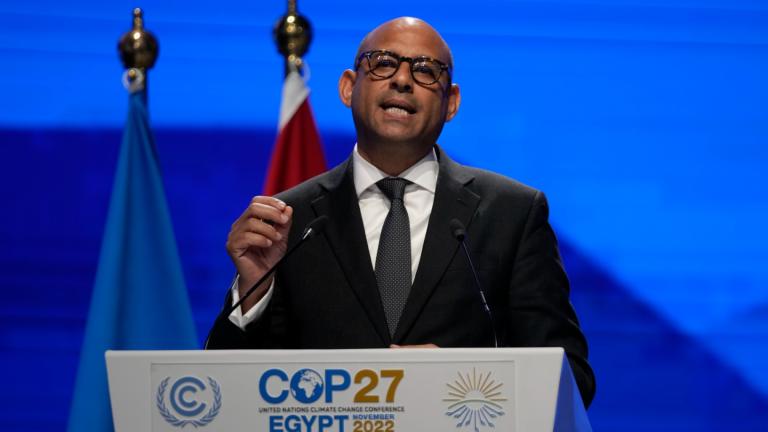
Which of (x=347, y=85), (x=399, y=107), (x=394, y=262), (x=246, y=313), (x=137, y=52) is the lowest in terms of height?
(x=246, y=313)

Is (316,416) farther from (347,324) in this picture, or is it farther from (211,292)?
(211,292)

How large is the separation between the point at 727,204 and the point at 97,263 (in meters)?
2.01

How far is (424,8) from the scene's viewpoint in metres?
3.46

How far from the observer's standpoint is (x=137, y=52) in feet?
10.6

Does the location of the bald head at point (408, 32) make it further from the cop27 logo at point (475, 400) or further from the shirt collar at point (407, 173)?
the cop27 logo at point (475, 400)

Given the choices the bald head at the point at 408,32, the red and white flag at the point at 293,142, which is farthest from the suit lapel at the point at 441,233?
the red and white flag at the point at 293,142

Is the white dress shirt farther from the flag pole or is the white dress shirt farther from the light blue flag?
the light blue flag

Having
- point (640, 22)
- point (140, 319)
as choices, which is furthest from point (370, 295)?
point (640, 22)

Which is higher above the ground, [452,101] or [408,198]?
[452,101]

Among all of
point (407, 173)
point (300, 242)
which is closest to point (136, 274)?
point (407, 173)

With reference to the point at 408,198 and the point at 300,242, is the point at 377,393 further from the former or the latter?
the point at 408,198

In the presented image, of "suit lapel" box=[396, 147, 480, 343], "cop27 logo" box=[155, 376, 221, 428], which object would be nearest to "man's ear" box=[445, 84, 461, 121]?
"suit lapel" box=[396, 147, 480, 343]

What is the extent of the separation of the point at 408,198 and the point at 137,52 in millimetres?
1300

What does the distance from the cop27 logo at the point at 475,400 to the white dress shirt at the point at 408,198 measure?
25.3 inches
